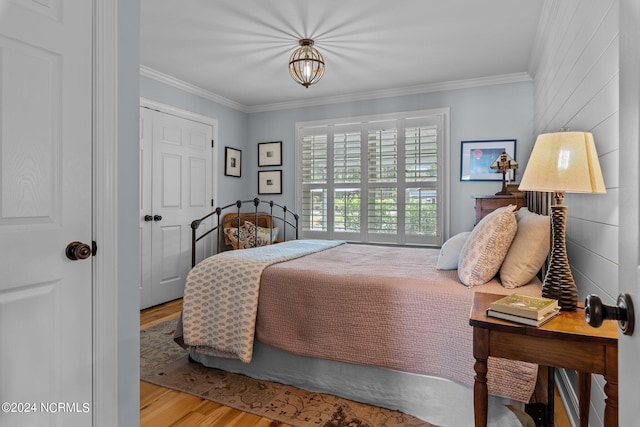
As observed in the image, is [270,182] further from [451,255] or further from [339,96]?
[451,255]

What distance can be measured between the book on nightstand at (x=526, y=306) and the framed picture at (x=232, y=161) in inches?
164

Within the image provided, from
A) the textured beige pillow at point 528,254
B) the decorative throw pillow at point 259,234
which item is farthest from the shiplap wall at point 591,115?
the decorative throw pillow at point 259,234

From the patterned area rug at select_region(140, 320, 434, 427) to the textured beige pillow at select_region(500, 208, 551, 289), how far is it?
2.79 feet

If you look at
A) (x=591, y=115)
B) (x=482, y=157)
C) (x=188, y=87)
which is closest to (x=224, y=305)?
(x=591, y=115)

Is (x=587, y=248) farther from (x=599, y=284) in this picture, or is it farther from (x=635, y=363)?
(x=635, y=363)

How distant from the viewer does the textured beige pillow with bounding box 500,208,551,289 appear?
6.03 feet

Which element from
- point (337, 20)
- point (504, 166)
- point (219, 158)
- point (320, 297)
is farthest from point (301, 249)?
point (219, 158)

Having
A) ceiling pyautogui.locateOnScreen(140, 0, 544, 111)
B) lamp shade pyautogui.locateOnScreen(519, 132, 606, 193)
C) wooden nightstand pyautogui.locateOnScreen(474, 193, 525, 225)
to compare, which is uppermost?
ceiling pyautogui.locateOnScreen(140, 0, 544, 111)

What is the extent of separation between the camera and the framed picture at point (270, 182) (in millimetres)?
5191

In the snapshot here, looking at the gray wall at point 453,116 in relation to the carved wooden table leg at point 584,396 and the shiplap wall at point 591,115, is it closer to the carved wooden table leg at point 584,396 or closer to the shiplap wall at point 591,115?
the shiplap wall at point 591,115

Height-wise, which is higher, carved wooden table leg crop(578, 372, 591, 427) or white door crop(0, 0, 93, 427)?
white door crop(0, 0, 93, 427)

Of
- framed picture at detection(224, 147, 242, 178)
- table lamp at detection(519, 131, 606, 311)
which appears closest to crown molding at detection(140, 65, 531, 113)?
framed picture at detection(224, 147, 242, 178)

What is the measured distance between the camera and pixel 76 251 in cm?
128

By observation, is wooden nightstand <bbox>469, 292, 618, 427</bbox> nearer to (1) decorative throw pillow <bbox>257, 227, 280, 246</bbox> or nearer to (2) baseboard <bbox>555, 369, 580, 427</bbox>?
(2) baseboard <bbox>555, 369, 580, 427</bbox>
